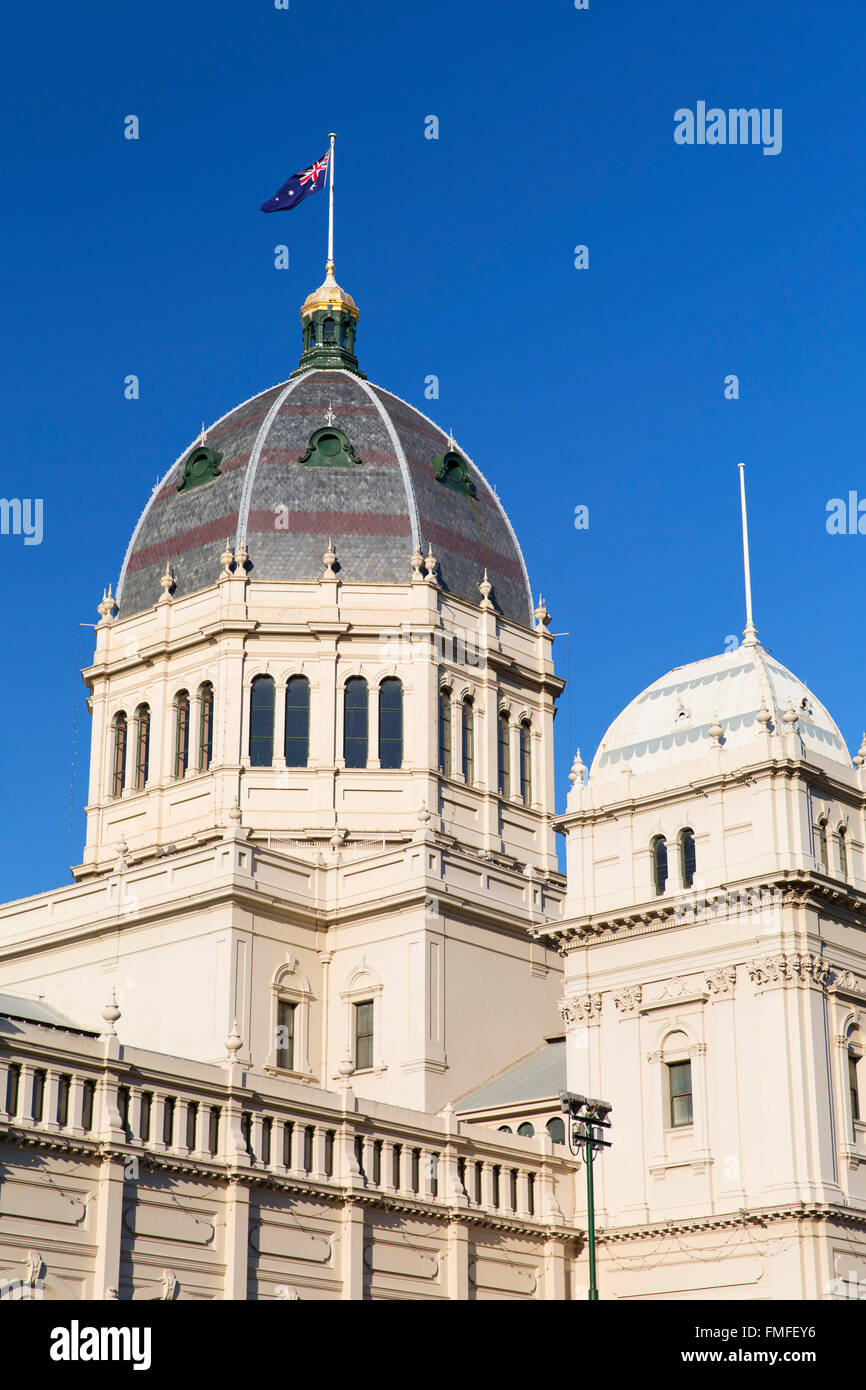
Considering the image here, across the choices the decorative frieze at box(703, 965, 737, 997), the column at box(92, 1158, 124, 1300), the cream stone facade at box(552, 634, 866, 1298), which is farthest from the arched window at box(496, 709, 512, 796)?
the column at box(92, 1158, 124, 1300)

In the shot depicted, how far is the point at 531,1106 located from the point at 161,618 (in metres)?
25.9

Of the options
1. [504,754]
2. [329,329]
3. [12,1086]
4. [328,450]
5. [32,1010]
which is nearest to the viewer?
[12,1086]

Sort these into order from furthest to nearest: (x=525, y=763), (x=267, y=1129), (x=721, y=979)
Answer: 1. (x=525, y=763)
2. (x=721, y=979)
3. (x=267, y=1129)

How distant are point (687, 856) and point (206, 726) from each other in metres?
22.1

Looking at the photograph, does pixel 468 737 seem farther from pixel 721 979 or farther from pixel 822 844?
pixel 721 979

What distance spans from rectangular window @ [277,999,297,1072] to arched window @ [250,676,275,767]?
36.4 feet

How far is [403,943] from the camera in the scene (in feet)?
192

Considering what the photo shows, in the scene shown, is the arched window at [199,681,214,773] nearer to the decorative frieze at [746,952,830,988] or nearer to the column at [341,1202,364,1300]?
the column at [341,1202,364,1300]

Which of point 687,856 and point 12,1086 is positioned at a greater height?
point 687,856

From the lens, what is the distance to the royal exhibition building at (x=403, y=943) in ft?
148

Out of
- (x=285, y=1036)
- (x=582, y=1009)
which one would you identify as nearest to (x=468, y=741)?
(x=285, y=1036)
